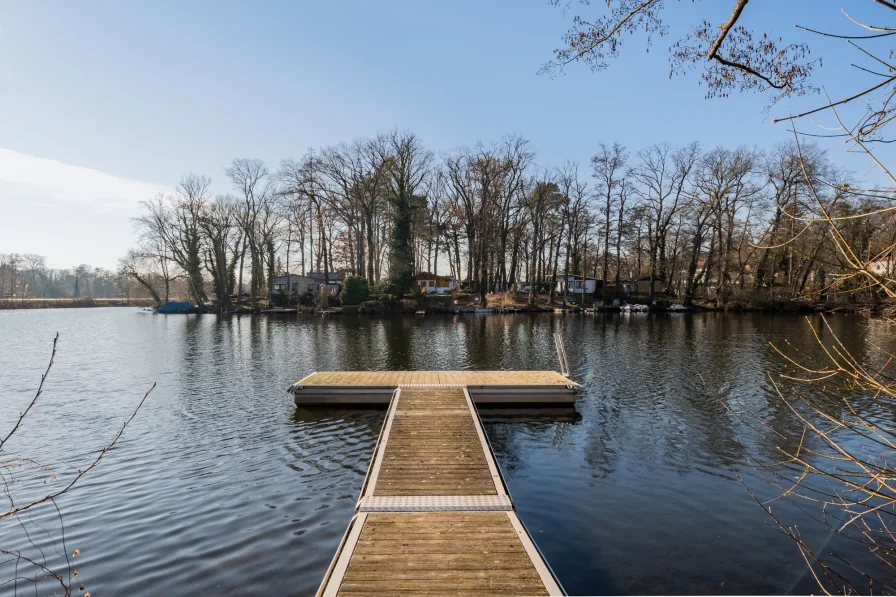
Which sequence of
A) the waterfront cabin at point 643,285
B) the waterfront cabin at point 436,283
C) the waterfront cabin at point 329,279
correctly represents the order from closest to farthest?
the waterfront cabin at point 643,285
the waterfront cabin at point 436,283
the waterfront cabin at point 329,279

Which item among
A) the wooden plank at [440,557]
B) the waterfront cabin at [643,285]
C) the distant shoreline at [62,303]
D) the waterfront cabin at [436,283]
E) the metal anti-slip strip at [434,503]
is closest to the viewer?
the wooden plank at [440,557]

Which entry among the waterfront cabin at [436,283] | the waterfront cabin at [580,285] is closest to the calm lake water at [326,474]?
the waterfront cabin at [580,285]

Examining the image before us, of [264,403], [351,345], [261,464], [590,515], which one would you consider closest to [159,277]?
[351,345]

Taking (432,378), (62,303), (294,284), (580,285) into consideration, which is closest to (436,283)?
(580,285)

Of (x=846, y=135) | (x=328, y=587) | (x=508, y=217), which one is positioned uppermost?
(x=508, y=217)

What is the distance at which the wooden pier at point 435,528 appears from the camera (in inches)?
210

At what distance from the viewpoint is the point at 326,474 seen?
33.5 feet

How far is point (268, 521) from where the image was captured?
8.20m

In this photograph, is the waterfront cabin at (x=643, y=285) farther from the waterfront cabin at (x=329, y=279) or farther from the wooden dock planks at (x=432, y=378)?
the wooden dock planks at (x=432, y=378)

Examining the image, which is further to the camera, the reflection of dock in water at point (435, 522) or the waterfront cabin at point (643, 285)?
the waterfront cabin at point (643, 285)

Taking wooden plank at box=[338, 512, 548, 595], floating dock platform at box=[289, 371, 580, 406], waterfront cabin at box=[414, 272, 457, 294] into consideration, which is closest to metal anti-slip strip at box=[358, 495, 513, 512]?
wooden plank at box=[338, 512, 548, 595]

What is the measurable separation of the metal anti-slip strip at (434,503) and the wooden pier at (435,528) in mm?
14

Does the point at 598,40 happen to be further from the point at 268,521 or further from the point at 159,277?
the point at 159,277

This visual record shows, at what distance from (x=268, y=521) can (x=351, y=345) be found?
21177 millimetres
